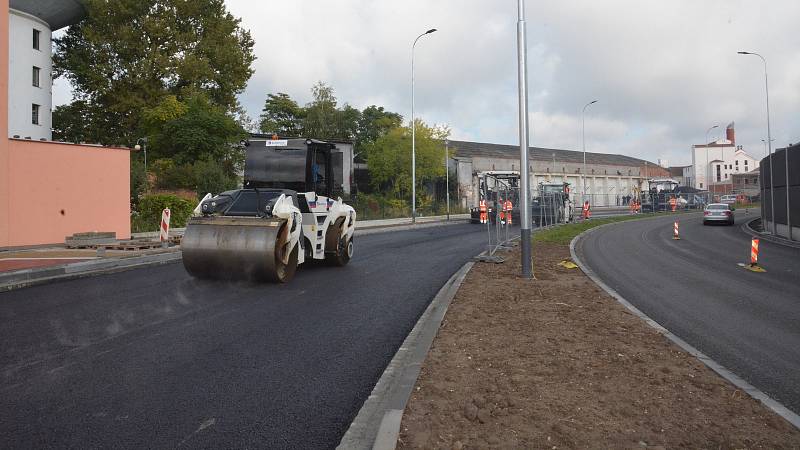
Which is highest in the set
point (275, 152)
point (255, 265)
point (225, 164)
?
point (225, 164)

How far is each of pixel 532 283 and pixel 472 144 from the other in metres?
64.1

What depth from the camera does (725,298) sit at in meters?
9.20

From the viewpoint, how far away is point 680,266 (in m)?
13.6

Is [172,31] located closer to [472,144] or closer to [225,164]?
[225,164]

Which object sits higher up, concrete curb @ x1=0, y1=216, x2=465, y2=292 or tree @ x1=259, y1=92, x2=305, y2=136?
tree @ x1=259, y1=92, x2=305, y2=136

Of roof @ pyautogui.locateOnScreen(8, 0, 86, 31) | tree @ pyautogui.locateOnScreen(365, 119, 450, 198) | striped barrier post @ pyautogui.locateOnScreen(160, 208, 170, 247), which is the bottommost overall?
striped barrier post @ pyautogui.locateOnScreen(160, 208, 170, 247)

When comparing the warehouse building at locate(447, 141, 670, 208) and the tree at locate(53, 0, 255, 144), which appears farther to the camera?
the warehouse building at locate(447, 141, 670, 208)

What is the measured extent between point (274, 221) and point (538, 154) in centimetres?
7221

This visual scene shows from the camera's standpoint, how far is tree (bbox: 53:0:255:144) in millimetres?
36438

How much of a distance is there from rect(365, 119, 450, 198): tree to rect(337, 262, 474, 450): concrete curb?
39.5 meters

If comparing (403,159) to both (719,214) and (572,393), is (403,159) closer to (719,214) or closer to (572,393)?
(719,214)

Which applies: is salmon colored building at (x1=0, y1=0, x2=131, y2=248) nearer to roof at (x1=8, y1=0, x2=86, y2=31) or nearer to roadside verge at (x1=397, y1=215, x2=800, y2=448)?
roadside verge at (x1=397, y1=215, x2=800, y2=448)

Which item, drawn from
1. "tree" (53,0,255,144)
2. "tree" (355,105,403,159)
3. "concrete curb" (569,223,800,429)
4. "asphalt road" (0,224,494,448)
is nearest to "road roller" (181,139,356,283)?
"asphalt road" (0,224,494,448)

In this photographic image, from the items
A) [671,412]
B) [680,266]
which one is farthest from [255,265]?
[680,266]
